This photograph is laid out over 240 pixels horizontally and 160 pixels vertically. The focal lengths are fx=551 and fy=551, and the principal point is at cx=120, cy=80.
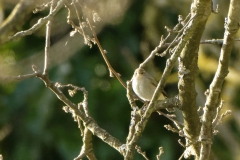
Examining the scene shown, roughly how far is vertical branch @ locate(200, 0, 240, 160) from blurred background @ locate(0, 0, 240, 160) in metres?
4.32

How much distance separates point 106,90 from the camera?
24.3ft

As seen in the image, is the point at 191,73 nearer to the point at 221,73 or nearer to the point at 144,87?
the point at 221,73

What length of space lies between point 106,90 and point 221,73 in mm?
4881

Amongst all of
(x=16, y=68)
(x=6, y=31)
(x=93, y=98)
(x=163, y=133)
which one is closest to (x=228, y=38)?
(x=6, y=31)

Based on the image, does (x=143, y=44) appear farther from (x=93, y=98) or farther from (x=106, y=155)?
(x=106, y=155)

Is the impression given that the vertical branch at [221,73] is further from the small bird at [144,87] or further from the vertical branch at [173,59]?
the small bird at [144,87]

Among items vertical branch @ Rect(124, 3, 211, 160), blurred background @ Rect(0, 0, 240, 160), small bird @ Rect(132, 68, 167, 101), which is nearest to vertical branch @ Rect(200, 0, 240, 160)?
vertical branch @ Rect(124, 3, 211, 160)

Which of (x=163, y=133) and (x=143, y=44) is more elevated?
(x=143, y=44)

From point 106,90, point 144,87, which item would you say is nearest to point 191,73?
point 144,87

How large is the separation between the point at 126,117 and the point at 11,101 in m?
1.59

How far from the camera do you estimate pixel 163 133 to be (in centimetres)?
773

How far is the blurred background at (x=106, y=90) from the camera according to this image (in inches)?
285

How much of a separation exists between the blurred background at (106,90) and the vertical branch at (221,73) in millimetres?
4317

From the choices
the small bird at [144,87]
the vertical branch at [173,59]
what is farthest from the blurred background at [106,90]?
the vertical branch at [173,59]
